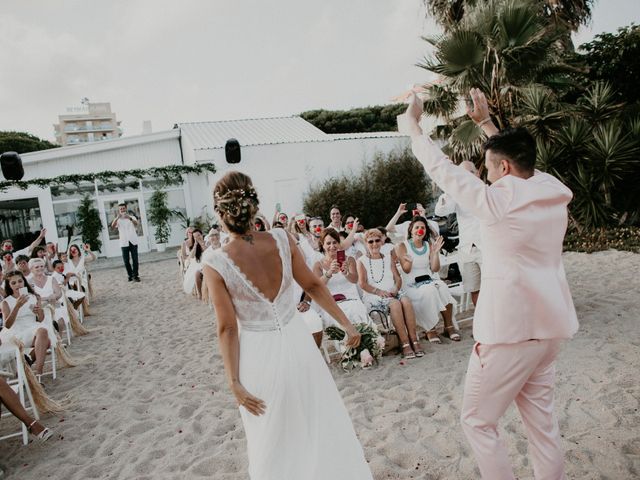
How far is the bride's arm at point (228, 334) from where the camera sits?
221 cm

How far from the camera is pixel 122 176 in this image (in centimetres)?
1827

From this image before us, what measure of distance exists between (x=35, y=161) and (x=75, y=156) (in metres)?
1.45

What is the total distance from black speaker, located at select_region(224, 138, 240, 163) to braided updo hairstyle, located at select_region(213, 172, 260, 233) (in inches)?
683

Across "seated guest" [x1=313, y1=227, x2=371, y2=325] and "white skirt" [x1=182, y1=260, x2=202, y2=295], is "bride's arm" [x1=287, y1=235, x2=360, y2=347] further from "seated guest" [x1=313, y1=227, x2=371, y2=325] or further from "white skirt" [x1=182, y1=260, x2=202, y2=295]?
"white skirt" [x1=182, y1=260, x2=202, y2=295]

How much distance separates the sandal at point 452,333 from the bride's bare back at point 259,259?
12.2ft

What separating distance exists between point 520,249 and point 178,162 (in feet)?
68.8

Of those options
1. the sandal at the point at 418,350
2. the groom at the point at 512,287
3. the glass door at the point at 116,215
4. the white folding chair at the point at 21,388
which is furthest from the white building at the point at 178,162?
the groom at the point at 512,287

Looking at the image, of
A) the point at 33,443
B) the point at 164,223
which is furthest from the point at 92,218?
the point at 33,443

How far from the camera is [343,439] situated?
2355 mm

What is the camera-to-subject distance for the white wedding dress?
2254 mm

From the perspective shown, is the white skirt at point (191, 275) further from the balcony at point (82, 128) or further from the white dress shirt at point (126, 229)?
the balcony at point (82, 128)

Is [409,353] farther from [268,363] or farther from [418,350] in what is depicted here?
[268,363]

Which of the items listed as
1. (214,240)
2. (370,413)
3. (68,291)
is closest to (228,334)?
(370,413)

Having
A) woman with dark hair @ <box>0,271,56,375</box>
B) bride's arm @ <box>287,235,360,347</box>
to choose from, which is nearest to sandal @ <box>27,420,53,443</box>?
woman with dark hair @ <box>0,271,56,375</box>
